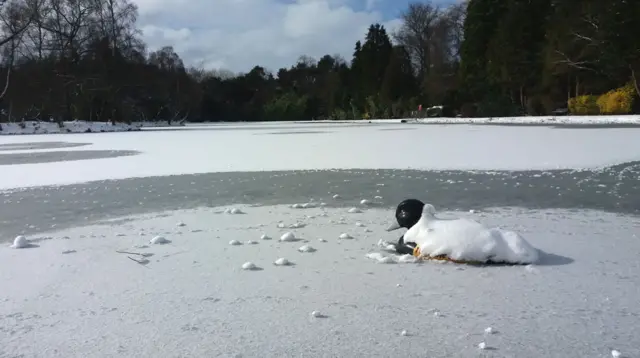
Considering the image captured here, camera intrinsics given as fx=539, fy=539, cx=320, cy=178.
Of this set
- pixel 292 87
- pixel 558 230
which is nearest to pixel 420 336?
pixel 558 230

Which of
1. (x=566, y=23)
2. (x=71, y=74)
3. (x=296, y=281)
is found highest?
(x=566, y=23)

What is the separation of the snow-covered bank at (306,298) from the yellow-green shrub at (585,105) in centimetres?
2946

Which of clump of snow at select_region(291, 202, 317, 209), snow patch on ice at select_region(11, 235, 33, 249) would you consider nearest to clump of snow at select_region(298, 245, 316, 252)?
clump of snow at select_region(291, 202, 317, 209)

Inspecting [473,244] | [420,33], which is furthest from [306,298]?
[420,33]

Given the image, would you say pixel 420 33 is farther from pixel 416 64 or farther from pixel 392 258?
pixel 392 258

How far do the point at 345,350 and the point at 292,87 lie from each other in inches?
2816

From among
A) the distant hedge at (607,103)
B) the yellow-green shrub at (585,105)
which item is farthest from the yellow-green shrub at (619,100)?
the yellow-green shrub at (585,105)

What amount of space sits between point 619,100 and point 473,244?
29.5 meters

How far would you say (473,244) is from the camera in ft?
10.8

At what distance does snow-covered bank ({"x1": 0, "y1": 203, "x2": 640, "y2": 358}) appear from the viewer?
2133 mm

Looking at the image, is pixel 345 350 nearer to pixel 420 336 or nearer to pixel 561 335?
pixel 420 336

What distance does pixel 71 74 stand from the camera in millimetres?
35625

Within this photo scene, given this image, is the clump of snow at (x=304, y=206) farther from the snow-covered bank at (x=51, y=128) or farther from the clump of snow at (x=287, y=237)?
the snow-covered bank at (x=51, y=128)

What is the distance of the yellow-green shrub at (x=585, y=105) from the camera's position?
99.8ft
